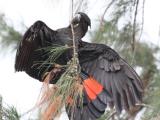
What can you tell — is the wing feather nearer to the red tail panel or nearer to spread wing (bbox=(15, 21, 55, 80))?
the red tail panel

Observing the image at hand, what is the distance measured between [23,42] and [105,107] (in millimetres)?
479

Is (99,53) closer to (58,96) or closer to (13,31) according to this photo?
(13,31)

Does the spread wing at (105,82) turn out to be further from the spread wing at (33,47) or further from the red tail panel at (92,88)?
the spread wing at (33,47)

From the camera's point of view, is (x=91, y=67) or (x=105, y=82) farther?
(x=91, y=67)

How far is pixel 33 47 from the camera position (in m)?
2.64

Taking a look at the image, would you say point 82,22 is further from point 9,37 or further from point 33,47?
point 9,37

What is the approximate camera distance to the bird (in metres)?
2.45

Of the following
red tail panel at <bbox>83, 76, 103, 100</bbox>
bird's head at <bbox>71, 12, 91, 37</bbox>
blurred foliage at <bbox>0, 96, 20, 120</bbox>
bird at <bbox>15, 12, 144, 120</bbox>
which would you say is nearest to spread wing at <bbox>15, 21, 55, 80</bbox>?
bird at <bbox>15, 12, 144, 120</bbox>

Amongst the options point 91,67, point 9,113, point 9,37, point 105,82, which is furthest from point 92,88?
point 9,37

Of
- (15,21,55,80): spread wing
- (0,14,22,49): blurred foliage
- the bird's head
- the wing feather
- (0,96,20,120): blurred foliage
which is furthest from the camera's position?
(0,14,22,49): blurred foliage

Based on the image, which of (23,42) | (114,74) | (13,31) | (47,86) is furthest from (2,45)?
(47,86)

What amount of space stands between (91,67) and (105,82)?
164 mm

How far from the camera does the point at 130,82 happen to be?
2562mm

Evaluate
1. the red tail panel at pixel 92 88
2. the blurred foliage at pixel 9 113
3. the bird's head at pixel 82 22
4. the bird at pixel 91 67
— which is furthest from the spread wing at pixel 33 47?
the blurred foliage at pixel 9 113
